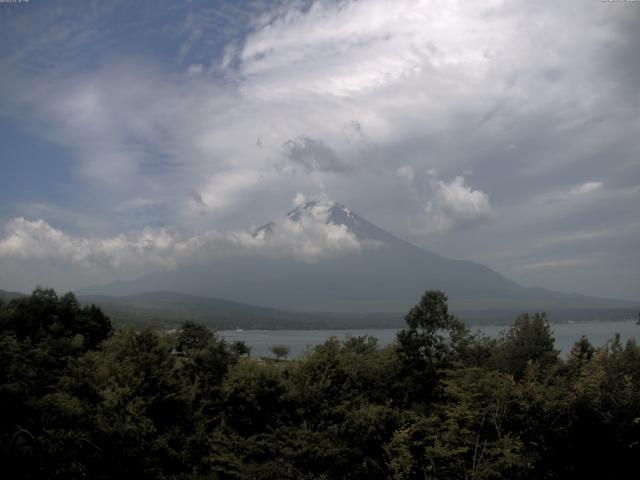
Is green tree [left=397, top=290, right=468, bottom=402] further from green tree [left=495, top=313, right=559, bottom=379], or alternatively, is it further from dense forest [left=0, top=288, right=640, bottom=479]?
green tree [left=495, top=313, right=559, bottom=379]

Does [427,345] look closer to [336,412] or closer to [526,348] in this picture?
[336,412]

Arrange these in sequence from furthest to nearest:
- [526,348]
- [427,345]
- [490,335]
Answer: [490,335], [526,348], [427,345]

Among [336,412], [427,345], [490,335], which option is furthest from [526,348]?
[490,335]

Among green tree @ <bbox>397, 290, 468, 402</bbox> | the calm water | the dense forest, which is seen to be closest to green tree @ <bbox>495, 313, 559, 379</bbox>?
the dense forest

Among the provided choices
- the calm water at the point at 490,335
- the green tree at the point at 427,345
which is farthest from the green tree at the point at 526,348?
the calm water at the point at 490,335

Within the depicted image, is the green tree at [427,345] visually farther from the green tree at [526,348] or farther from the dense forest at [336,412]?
the green tree at [526,348]

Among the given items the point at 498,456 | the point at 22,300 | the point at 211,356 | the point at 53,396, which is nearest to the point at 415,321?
the point at 498,456

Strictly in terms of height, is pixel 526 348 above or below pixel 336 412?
above

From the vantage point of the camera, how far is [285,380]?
16672 mm

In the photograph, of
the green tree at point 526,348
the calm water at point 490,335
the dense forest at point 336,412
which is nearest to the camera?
the dense forest at point 336,412

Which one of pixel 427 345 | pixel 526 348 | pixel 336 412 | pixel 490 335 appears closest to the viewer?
pixel 336 412

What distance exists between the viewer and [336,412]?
49.6 ft

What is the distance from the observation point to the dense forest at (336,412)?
464 inches

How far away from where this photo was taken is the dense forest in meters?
11.8
